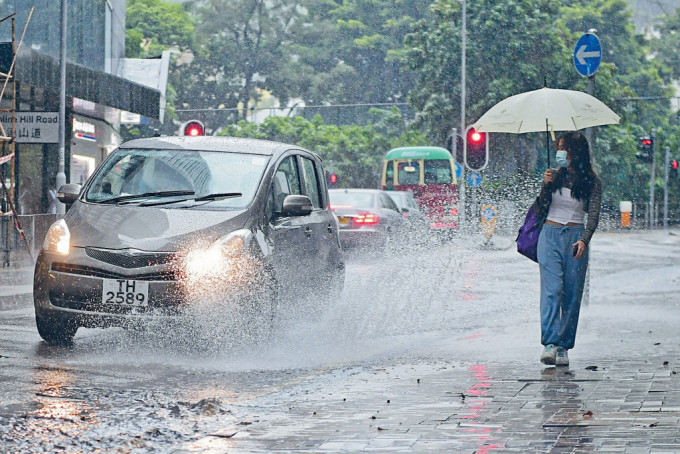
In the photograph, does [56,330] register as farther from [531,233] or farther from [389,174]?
[389,174]

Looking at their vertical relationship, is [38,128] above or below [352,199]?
above

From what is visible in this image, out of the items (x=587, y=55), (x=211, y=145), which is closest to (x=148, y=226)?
(x=211, y=145)

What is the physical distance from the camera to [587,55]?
13.3 metres

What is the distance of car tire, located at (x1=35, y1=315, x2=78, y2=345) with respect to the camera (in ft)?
28.8

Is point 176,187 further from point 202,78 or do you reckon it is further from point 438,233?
point 202,78

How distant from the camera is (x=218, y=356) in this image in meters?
8.52

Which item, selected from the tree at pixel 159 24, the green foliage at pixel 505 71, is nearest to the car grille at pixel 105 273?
the green foliage at pixel 505 71

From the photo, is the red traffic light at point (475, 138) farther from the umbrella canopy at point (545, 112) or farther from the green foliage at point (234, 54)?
the green foliage at point (234, 54)

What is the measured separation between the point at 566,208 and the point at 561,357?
3.50 ft

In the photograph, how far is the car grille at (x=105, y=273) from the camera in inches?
332

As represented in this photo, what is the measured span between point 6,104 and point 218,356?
20200 mm

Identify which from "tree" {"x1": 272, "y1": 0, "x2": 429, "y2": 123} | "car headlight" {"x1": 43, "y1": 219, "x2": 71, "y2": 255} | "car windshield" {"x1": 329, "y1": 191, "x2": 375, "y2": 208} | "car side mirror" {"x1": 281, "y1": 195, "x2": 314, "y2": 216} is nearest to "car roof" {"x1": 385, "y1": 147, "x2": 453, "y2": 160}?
"car windshield" {"x1": 329, "y1": 191, "x2": 375, "y2": 208}

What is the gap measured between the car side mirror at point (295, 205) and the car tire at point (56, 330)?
1958 mm

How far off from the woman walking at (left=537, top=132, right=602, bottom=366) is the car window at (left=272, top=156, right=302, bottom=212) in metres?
2.43
